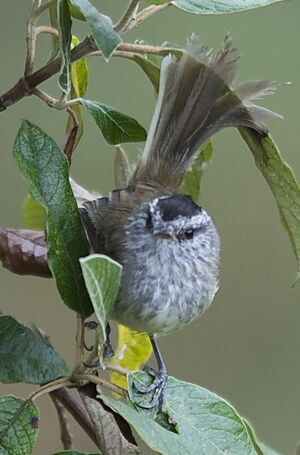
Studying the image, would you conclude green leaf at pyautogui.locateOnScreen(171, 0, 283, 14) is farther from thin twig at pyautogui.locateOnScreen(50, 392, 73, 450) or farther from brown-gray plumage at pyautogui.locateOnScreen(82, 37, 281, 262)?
thin twig at pyautogui.locateOnScreen(50, 392, 73, 450)

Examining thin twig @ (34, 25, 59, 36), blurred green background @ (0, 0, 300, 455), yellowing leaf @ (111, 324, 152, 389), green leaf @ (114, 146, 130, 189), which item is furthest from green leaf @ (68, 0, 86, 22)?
blurred green background @ (0, 0, 300, 455)

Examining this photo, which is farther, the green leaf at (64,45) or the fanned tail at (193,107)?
the fanned tail at (193,107)

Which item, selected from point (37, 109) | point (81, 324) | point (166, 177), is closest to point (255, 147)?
point (166, 177)

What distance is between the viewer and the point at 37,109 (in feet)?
10.2

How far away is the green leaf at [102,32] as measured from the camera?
85 centimetres

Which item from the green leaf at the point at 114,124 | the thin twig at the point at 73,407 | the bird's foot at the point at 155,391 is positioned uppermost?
the green leaf at the point at 114,124

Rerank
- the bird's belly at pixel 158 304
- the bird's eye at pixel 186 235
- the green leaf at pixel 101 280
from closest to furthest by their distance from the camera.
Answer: the green leaf at pixel 101 280, the bird's belly at pixel 158 304, the bird's eye at pixel 186 235

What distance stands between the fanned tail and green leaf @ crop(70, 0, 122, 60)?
0.72ft

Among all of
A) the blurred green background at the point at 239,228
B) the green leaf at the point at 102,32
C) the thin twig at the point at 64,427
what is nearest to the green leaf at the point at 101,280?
the green leaf at the point at 102,32

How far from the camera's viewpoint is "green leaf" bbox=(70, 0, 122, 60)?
2.78 ft

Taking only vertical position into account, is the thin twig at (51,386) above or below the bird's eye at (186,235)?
below

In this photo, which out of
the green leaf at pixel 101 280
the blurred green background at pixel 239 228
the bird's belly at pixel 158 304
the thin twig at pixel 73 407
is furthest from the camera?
the blurred green background at pixel 239 228

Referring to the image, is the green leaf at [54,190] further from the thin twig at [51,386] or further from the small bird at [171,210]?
the small bird at [171,210]

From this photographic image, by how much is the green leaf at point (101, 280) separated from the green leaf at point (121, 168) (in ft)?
1.37
